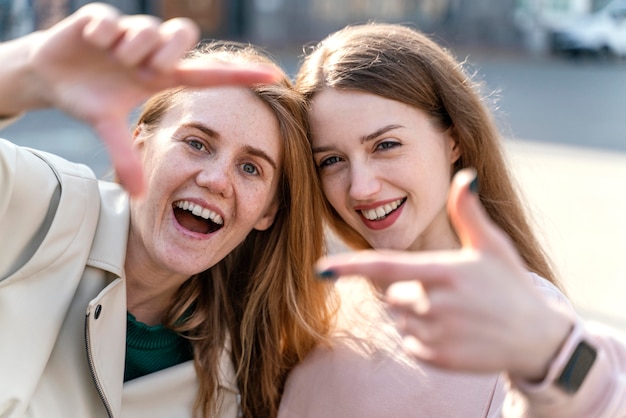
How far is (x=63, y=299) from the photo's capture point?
97.1 inches

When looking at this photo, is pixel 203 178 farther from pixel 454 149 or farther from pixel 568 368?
pixel 568 368

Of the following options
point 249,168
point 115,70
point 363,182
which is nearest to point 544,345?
point 115,70

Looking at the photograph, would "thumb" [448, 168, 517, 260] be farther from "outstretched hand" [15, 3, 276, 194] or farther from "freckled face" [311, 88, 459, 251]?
"freckled face" [311, 88, 459, 251]

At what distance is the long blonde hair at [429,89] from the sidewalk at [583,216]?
82cm

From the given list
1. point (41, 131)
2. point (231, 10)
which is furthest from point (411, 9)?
point (41, 131)

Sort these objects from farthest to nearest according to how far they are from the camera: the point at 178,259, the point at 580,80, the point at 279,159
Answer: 1. the point at 580,80
2. the point at 279,159
3. the point at 178,259

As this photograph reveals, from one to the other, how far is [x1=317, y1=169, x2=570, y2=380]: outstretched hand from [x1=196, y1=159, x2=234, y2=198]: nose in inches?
47.4

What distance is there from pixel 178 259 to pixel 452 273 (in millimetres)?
1373

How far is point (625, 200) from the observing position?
809cm

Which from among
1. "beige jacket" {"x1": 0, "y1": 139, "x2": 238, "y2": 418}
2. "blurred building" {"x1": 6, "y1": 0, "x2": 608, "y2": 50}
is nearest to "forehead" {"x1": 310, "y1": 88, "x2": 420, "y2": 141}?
"beige jacket" {"x1": 0, "y1": 139, "x2": 238, "y2": 418}

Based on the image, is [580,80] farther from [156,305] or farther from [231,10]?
[156,305]

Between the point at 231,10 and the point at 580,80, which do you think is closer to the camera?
the point at 580,80

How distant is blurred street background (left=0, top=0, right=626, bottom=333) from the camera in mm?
6418

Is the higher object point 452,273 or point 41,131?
point 452,273
